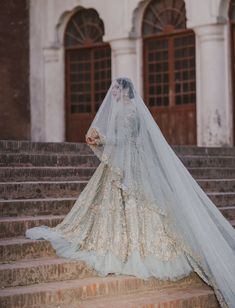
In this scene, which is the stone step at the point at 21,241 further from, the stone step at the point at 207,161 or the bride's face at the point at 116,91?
the stone step at the point at 207,161

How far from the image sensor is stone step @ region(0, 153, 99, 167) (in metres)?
7.89

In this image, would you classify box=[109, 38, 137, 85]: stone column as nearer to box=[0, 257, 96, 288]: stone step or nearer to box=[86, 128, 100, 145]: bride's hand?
box=[86, 128, 100, 145]: bride's hand

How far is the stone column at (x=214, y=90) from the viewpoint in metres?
12.6

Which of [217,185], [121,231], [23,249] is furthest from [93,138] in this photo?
[217,185]

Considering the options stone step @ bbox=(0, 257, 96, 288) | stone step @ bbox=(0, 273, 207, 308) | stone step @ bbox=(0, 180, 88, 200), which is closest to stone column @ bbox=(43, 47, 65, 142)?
stone step @ bbox=(0, 180, 88, 200)

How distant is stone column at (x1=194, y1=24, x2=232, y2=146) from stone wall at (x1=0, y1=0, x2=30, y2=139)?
3.99 metres

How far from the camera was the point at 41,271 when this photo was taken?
5523mm

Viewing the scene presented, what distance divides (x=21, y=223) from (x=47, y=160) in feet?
6.37

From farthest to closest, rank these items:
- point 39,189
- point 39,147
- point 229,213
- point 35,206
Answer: point 39,147 → point 229,213 → point 39,189 → point 35,206

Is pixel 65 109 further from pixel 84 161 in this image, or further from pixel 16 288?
pixel 16 288

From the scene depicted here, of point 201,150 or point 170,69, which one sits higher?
point 170,69

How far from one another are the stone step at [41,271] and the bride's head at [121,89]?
158 cm

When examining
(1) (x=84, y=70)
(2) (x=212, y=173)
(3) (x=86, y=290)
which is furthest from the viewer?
(1) (x=84, y=70)

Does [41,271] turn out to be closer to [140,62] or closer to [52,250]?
[52,250]
